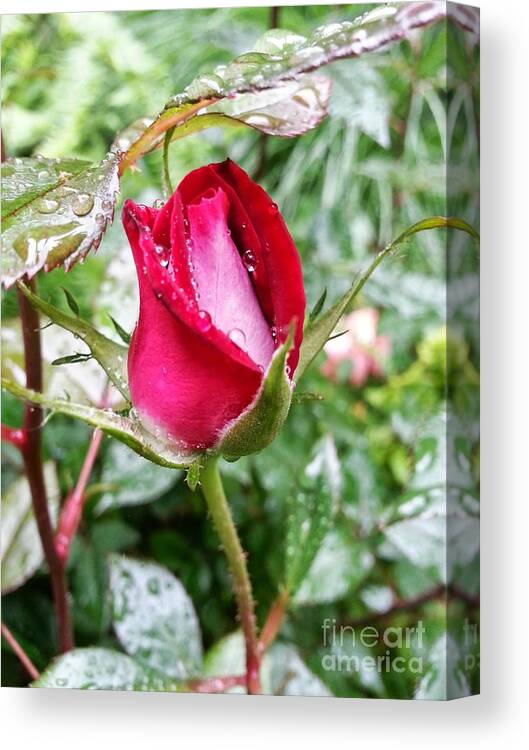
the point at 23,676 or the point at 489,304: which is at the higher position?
the point at 489,304

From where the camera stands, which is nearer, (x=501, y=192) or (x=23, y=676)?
(x=501, y=192)

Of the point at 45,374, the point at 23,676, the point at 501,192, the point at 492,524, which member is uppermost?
the point at 501,192

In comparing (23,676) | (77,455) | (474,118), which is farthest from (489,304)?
(23,676)

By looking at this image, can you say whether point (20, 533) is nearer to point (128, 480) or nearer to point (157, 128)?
point (128, 480)

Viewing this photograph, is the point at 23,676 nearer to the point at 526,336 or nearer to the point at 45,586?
the point at 45,586

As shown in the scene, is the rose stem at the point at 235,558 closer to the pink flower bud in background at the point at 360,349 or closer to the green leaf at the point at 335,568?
the green leaf at the point at 335,568

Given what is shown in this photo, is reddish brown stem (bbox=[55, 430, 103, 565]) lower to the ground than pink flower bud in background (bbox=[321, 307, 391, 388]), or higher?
lower

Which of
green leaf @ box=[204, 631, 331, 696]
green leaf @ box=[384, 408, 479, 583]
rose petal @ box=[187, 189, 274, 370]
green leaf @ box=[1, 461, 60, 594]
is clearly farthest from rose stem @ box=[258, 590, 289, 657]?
rose petal @ box=[187, 189, 274, 370]

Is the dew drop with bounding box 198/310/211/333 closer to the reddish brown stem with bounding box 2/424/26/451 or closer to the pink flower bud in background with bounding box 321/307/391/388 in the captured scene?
the pink flower bud in background with bounding box 321/307/391/388
